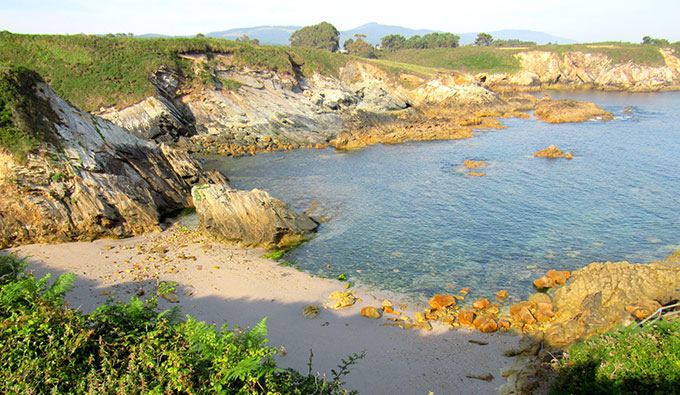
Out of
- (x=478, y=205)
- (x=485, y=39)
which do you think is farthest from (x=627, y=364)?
(x=485, y=39)

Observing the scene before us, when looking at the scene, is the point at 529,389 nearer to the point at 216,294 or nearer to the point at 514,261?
the point at 514,261

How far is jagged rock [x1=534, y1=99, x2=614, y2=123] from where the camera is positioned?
213 feet

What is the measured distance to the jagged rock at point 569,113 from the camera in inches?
2555

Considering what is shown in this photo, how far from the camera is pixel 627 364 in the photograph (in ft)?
31.6

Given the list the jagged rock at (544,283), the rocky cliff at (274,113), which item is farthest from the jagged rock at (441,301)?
the rocky cliff at (274,113)

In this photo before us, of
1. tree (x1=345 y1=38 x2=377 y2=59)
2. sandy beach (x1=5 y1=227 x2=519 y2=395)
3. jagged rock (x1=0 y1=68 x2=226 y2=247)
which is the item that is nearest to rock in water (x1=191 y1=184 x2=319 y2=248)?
sandy beach (x1=5 y1=227 x2=519 y2=395)

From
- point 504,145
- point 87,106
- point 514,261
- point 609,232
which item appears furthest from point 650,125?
point 87,106

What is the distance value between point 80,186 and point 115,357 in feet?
71.9

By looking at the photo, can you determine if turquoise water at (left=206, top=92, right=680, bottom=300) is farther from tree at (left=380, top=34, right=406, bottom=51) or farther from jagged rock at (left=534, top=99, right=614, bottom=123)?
tree at (left=380, top=34, right=406, bottom=51)

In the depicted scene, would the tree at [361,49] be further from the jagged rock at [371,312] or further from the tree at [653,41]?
the jagged rock at [371,312]

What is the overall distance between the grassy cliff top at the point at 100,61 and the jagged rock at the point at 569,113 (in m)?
47.6

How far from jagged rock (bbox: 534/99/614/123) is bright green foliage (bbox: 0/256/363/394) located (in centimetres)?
6965

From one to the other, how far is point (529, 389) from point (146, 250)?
20.5 m

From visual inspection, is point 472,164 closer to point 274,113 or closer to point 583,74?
point 274,113
